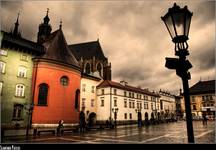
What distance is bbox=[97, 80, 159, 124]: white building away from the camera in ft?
145

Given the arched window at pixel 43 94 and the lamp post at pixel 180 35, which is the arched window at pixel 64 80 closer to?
the arched window at pixel 43 94

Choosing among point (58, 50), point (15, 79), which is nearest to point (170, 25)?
point (15, 79)

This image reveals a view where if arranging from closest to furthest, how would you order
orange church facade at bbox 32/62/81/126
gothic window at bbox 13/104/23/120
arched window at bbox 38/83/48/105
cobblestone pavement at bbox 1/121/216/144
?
cobblestone pavement at bbox 1/121/216/144 < gothic window at bbox 13/104/23/120 < orange church facade at bbox 32/62/81/126 < arched window at bbox 38/83/48/105

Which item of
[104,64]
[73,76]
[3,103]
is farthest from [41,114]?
[104,64]

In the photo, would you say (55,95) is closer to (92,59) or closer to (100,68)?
(92,59)

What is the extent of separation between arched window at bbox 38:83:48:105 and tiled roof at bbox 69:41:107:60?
118ft

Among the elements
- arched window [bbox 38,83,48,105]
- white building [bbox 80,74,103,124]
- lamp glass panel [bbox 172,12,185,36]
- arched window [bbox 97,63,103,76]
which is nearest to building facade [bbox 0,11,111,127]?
arched window [bbox 38,83,48,105]

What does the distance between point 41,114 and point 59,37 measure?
13.2 metres

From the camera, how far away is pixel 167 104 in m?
78.1

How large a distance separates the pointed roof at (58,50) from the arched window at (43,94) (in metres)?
4.03

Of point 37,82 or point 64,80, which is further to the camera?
point 64,80

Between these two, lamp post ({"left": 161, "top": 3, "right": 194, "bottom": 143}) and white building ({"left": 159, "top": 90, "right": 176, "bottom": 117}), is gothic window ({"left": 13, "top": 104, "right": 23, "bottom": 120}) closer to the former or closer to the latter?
lamp post ({"left": 161, "top": 3, "right": 194, "bottom": 143})

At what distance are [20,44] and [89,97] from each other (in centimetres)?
2181
